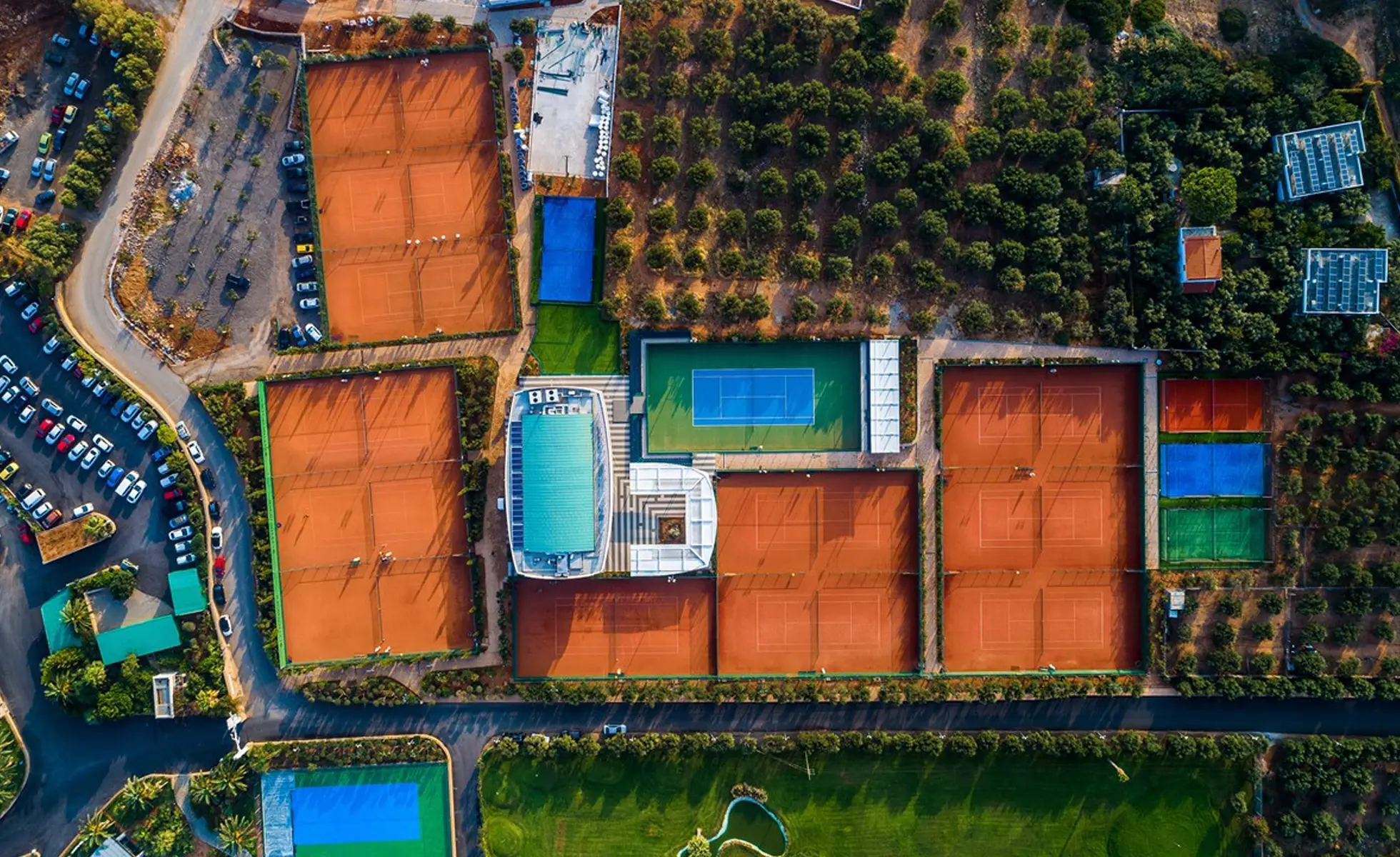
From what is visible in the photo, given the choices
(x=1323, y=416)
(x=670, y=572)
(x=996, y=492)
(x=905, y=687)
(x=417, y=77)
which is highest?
(x=417, y=77)

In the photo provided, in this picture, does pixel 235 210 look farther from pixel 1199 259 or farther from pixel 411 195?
pixel 1199 259

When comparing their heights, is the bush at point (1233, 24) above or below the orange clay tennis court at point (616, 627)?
above

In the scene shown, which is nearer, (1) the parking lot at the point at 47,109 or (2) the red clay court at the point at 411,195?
(1) the parking lot at the point at 47,109

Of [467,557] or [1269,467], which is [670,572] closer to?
[467,557]

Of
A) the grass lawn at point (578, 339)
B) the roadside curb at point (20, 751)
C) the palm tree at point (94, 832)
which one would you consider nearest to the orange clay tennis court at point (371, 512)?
the grass lawn at point (578, 339)

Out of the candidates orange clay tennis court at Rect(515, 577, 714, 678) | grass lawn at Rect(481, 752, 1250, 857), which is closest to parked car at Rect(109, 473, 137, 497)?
orange clay tennis court at Rect(515, 577, 714, 678)

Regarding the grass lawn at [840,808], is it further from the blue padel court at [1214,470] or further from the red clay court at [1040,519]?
the blue padel court at [1214,470]

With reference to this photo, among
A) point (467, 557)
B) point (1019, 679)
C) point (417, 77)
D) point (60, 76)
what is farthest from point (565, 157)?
point (1019, 679)
